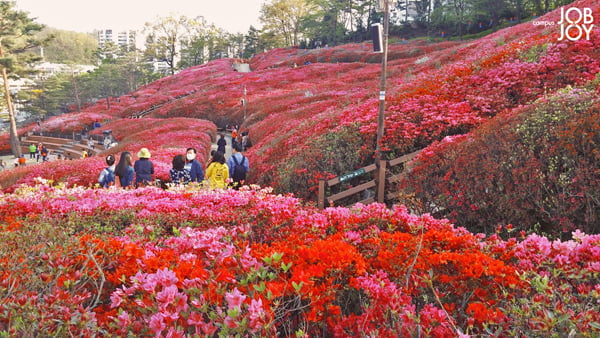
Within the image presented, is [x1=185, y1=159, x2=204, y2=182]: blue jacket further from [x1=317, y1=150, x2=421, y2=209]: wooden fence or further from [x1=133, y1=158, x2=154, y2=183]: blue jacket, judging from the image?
[x1=317, y1=150, x2=421, y2=209]: wooden fence

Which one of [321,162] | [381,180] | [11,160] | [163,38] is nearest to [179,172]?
[321,162]

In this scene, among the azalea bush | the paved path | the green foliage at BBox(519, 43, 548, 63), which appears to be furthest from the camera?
the paved path

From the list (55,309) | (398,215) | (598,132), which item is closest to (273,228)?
(398,215)

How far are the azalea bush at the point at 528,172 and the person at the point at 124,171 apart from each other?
20.2 ft

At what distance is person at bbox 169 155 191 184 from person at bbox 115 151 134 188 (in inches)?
38.2

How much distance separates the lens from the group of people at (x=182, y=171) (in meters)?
7.79

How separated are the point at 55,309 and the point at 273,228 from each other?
7.73 feet

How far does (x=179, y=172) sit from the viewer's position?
26.6ft

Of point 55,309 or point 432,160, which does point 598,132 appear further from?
point 55,309

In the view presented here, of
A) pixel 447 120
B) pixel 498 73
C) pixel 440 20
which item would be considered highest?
pixel 440 20

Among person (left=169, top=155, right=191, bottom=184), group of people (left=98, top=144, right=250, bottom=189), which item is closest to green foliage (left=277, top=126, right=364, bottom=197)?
group of people (left=98, top=144, right=250, bottom=189)

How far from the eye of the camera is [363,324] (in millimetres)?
2213

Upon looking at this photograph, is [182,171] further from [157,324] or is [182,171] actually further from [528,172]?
[528,172]

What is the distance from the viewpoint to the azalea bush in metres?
4.61
